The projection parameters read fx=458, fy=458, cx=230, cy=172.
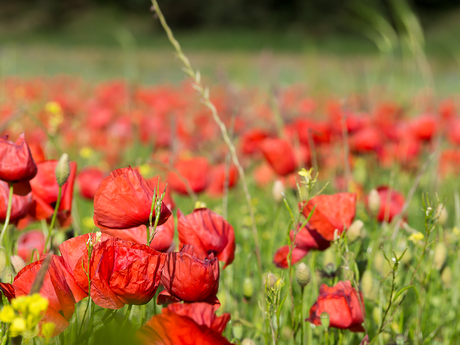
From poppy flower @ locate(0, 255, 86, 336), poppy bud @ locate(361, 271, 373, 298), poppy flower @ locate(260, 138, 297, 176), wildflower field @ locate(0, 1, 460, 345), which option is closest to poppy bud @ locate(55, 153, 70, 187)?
wildflower field @ locate(0, 1, 460, 345)

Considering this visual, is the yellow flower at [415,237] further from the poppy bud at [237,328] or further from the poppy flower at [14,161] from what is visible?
the poppy flower at [14,161]

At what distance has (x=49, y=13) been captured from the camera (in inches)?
981

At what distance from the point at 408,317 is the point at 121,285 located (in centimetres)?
62

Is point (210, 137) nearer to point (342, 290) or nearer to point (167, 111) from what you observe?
point (167, 111)

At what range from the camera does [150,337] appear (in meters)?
0.34

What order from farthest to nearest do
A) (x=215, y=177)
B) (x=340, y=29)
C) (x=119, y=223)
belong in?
(x=340, y=29), (x=215, y=177), (x=119, y=223)

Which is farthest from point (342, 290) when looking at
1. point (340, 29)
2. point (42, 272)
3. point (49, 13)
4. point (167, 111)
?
point (49, 13)

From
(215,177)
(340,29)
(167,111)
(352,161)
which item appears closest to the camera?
(215,177)

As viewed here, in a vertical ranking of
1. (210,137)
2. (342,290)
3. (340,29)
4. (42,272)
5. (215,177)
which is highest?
(42,272)

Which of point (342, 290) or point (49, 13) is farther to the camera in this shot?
point (49, 13)

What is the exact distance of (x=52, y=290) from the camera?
1.23ft

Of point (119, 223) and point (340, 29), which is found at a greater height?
point (119, 223)

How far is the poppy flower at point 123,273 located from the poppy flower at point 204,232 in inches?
3.6

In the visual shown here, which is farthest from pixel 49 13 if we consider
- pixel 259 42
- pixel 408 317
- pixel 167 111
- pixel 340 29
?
pixel 408 317
